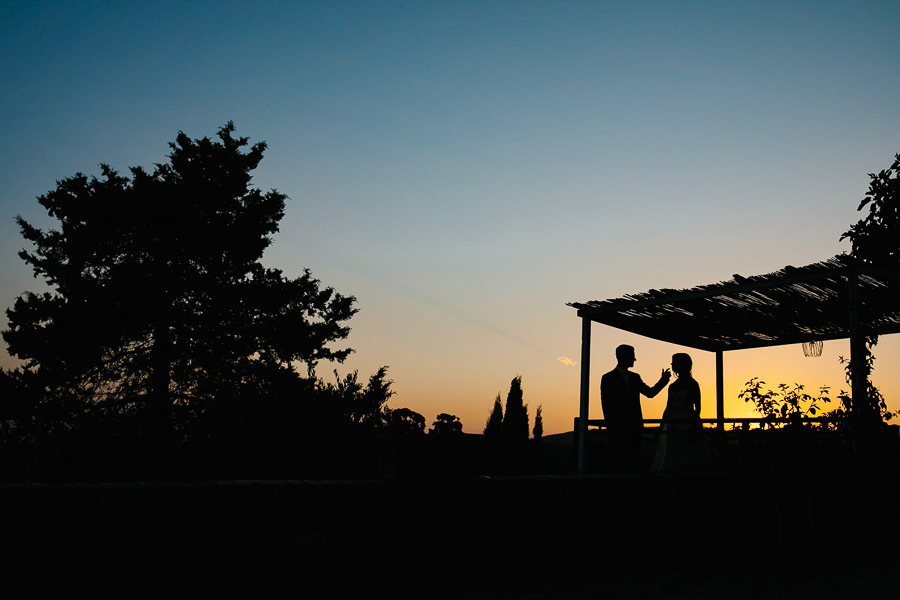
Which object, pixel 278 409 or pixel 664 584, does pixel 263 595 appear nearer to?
pixel 664 584

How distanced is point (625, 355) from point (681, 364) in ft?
2.41

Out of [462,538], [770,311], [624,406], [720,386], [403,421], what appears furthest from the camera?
[403,421]

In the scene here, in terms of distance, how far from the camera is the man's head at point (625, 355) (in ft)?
28.5

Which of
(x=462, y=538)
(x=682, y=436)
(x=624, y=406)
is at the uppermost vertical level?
(x=624, y=406)

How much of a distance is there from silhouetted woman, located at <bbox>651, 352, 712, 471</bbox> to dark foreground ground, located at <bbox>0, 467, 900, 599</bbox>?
1.74 m

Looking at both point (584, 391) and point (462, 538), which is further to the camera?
→ point (584, 391)

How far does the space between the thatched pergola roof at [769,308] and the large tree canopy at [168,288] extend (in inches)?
595

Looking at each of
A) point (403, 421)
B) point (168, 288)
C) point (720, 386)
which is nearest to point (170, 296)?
point (168, 288)

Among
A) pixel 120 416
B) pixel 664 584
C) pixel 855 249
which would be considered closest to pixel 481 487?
pixel 664 584

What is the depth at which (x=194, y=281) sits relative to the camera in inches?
945

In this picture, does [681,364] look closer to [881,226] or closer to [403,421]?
[881,226]

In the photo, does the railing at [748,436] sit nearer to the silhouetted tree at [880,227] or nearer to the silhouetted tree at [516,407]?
the silhouetted tree at [880,227]

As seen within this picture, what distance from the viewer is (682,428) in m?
8.65

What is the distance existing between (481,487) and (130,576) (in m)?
2.15
